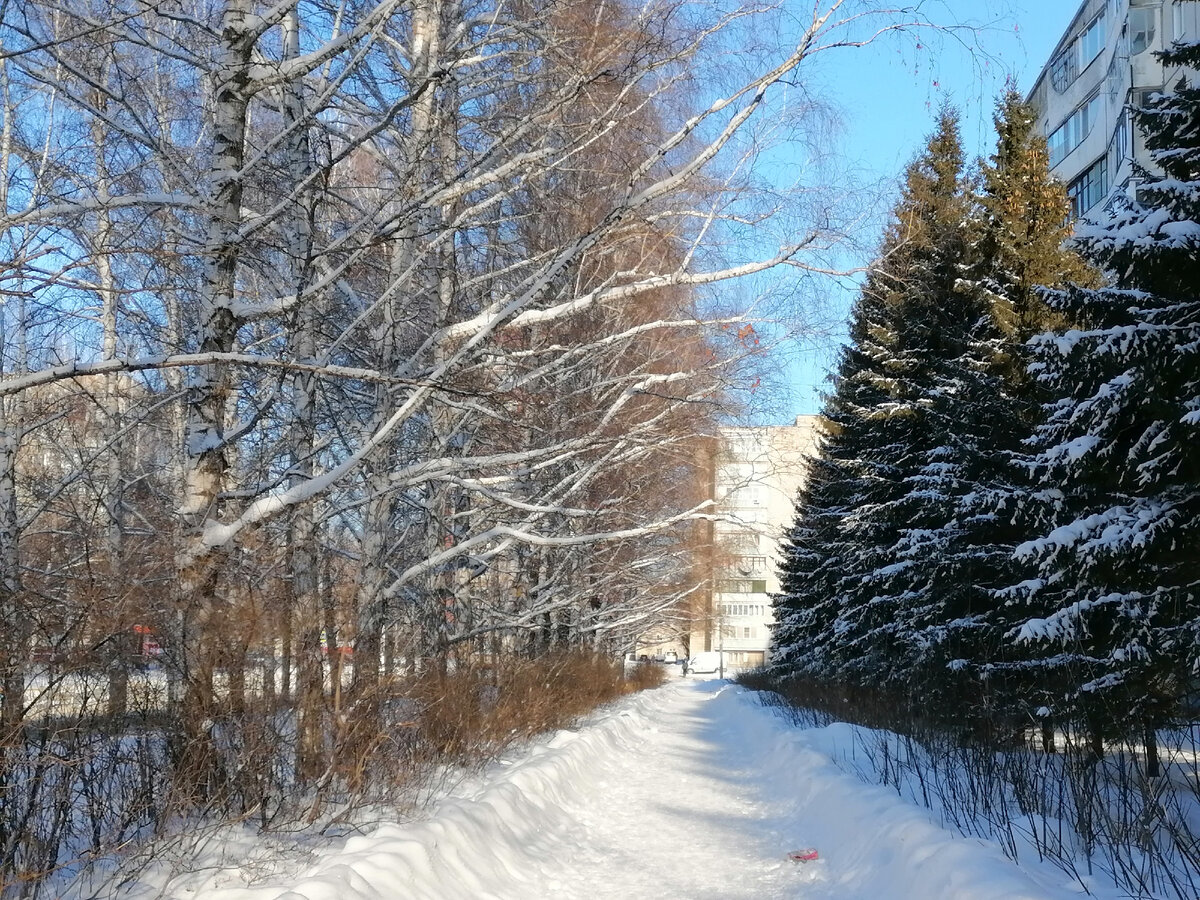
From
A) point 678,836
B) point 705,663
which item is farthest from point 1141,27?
point 705,663

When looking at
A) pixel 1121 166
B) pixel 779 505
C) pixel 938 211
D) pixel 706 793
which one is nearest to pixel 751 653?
pixel 779 505

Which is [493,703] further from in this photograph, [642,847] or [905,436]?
[905,436]

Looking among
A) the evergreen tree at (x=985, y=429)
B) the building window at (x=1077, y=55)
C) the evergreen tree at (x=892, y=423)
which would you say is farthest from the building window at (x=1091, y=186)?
the evergreen tree at (x=985, y=429)

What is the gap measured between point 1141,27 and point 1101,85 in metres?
3.79

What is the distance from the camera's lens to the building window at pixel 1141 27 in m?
27.6

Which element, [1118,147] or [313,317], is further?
[1118,147]

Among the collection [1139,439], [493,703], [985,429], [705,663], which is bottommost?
[705,663]

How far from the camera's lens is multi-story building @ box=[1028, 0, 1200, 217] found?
26.9 metres

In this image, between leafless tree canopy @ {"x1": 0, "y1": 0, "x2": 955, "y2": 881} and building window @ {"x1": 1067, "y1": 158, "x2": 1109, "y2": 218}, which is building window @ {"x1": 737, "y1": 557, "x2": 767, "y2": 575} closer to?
leafless tree canopy @ {"x1": 0, "y1": 0, "x2": 955, "y2": 881}

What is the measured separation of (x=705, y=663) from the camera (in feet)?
268

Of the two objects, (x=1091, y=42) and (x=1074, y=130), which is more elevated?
(x=1091, y=42)

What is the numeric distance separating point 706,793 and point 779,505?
71461 millimetres

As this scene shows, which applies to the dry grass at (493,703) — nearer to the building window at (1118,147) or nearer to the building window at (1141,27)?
the building window at (1118,147)

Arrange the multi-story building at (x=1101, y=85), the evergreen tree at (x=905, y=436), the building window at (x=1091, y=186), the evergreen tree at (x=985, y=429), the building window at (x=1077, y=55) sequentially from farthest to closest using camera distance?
the building window at (x=1077, y=55) → the building window at (x=1091, y=186) → the multi-story building at (x=1101, y=85) → the evergreen tree at (x=905, y=436) → the evergreen tree at (x=985, y=429)
